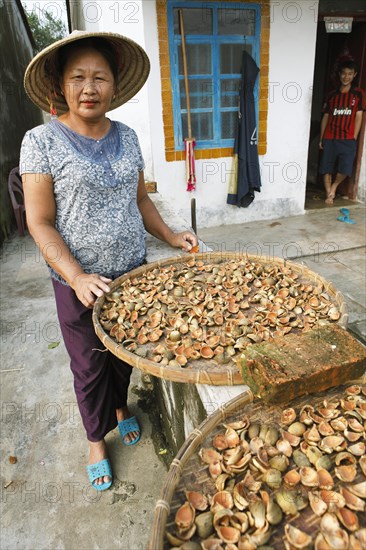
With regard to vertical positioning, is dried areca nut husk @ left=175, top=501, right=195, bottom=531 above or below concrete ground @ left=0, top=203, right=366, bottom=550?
above

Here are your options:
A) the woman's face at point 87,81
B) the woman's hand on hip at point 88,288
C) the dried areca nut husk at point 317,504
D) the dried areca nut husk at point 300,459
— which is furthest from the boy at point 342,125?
the dried areca nut husk at point 317,504

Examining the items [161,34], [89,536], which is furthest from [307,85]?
[89,536]

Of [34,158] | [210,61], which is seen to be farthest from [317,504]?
[210,61]

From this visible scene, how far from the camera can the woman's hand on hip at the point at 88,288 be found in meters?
1.53

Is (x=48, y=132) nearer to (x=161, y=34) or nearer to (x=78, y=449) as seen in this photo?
(x=78, y=449)

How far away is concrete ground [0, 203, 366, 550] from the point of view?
172cm

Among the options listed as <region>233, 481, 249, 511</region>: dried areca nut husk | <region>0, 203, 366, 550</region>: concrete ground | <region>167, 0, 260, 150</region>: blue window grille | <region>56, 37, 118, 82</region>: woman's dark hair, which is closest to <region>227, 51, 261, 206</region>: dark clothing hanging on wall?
<region>167, 0, 260, 150</region>: blue window grille

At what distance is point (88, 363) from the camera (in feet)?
5.76

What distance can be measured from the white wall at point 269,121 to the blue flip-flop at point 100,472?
3.57 meters

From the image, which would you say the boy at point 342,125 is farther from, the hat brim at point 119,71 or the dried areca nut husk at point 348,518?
the dried areca nut husk at point 348,518

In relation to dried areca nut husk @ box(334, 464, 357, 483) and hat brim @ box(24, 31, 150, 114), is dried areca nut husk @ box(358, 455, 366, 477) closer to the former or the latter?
dried areca nut husk @ box(334, 464, 357, 483)

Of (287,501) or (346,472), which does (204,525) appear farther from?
(346,472)

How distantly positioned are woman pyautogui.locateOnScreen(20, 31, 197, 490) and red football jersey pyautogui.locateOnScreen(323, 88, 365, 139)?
4.77 m

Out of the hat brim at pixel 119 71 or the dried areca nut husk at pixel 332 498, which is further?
the hat brim at pixel 119 71
